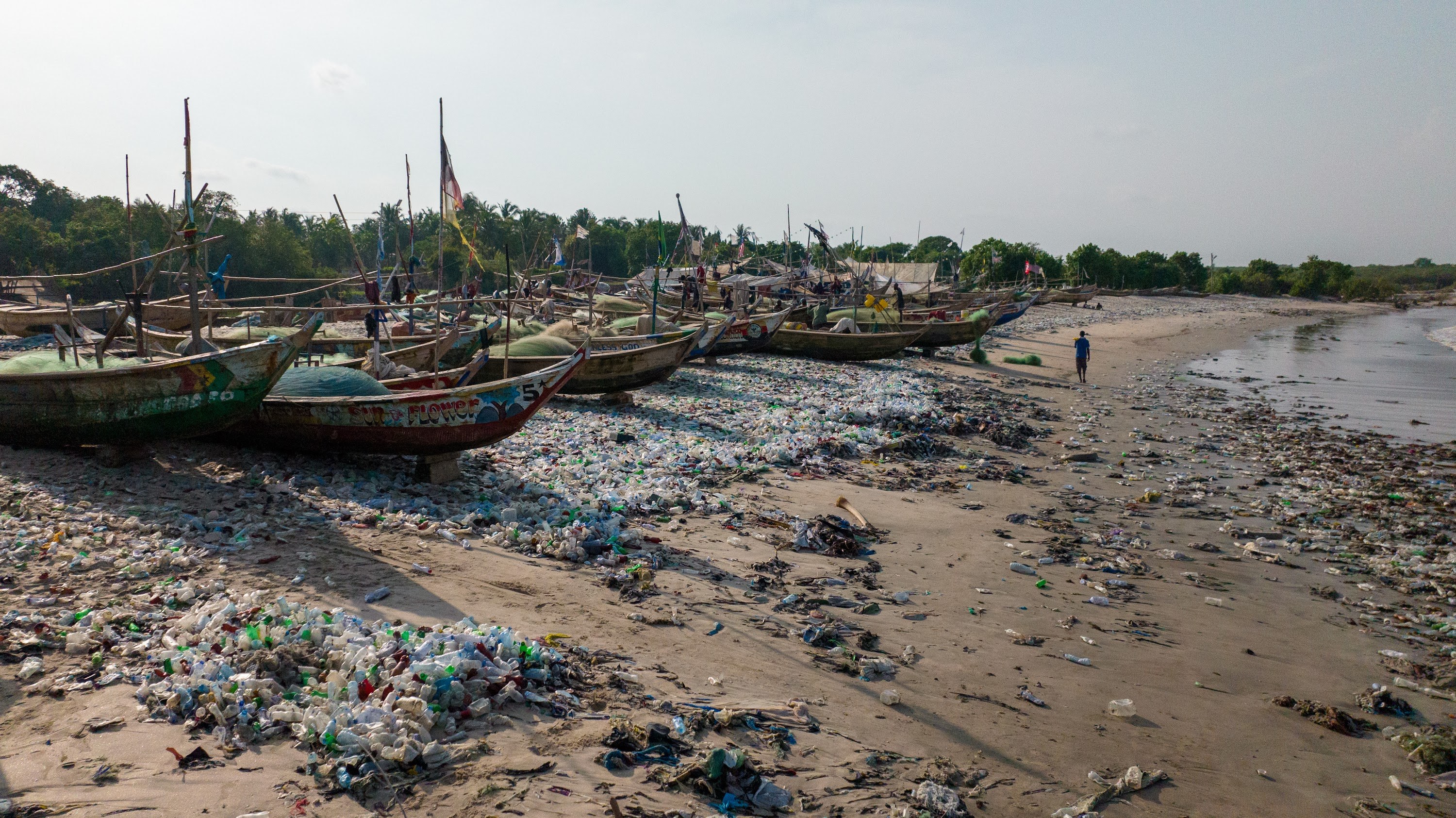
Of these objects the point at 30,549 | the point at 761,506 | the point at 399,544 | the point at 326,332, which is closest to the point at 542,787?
the point at 399,544

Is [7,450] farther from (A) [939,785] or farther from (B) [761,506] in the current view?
(A) [939,785]

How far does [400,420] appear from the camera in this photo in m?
7.88

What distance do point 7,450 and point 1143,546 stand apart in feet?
35.9

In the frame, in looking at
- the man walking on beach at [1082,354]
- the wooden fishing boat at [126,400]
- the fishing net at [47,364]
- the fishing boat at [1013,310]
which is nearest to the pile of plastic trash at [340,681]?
the wooden fishing boat at [126,400]

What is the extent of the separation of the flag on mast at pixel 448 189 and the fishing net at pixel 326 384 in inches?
196

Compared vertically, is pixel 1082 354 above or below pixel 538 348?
below

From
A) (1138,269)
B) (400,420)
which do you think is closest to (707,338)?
(400,420)

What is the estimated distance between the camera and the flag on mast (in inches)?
512

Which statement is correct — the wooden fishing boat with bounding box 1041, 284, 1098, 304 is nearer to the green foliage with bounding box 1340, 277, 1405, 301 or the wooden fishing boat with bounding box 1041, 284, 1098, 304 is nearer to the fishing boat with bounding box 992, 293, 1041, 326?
the fishing boat with bounding box 992, 293, 1041, 326

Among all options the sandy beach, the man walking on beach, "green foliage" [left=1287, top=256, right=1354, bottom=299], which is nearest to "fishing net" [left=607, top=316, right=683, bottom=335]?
the sandy beach

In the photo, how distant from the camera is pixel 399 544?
6496mm

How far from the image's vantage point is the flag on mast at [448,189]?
42.6 ft

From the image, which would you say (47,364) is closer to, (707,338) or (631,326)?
(707,338)

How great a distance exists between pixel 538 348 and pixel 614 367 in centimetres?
131
